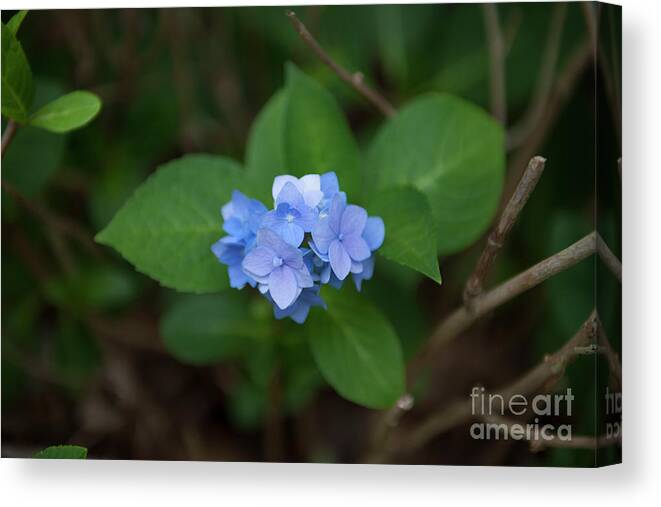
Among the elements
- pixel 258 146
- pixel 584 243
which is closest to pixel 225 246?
pixel 258 146

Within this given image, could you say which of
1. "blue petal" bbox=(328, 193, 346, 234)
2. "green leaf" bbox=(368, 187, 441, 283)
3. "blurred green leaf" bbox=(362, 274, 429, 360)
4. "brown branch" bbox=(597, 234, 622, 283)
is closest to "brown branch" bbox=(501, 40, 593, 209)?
"blurred green leaf" bbox=(362, 274, 429, 360)

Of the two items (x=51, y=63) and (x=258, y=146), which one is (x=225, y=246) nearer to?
(x=258, y=146)

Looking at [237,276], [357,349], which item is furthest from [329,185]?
[357,349]

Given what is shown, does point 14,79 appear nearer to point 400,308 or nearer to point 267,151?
point 267,151

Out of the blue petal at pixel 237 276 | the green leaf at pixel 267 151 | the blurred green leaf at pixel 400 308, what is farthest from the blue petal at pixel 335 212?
the blurred green leaf at pixel 400 308

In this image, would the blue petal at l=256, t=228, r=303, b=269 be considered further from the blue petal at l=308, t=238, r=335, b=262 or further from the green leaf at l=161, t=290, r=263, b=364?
the green leaf at l=161, t=290, r=263, b=364

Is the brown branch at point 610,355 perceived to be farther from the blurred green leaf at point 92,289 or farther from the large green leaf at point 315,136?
the blurred green leaf at point 92,289
